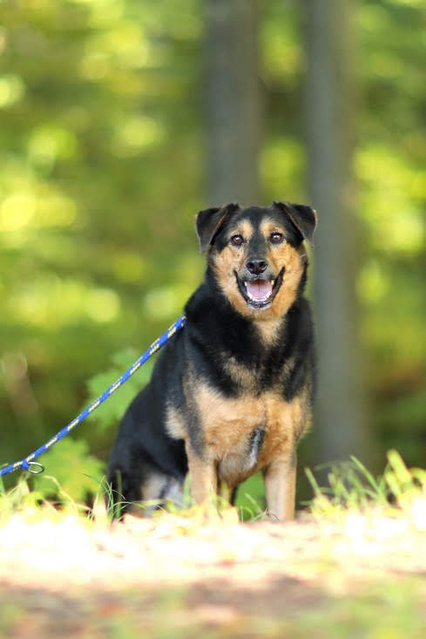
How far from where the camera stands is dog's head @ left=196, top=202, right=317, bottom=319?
259 inches

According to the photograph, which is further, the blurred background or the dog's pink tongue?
the blurred background

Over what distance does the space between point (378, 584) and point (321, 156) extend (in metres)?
9.63

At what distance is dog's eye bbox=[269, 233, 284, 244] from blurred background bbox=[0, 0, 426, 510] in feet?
21.6

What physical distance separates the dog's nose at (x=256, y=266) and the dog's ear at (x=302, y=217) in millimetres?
374

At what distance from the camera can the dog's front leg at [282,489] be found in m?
6.58

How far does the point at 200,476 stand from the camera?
6.45m

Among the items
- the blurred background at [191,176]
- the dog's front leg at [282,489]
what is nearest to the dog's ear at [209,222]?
the dog's front leg at [282,489]

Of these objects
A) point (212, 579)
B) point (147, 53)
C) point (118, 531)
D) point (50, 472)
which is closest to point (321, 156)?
point (147, 53)

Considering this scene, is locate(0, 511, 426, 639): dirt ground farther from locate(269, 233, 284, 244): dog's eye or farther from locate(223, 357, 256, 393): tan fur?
locate(269, 233, 284, 244): dog's eye

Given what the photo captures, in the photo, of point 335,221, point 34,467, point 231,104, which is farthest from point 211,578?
point 231,104

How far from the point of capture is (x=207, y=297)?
676cm

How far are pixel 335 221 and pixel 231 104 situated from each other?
1891mm

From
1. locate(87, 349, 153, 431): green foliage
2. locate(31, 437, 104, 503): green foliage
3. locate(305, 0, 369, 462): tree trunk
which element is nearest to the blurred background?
locate(305, 0, 369, 462): tree trunk

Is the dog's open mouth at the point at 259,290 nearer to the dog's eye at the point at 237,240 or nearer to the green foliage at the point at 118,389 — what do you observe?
the dog's eye at the point at 237,240
